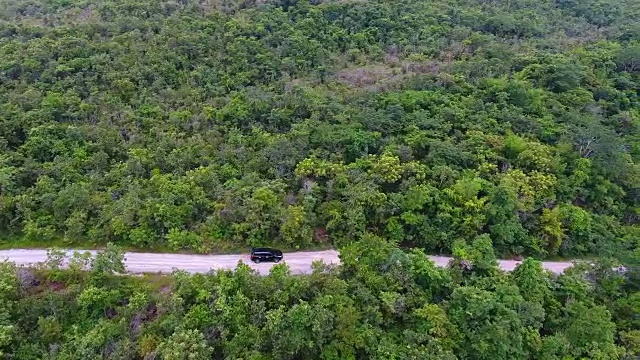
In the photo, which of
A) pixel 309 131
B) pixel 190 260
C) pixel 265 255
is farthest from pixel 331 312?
pixel 309 131

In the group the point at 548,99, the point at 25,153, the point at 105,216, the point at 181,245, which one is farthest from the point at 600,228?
the point at 25,153

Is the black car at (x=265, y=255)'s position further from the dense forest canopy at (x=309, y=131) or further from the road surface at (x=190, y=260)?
the dense forest canopy at (x=309, y=131)

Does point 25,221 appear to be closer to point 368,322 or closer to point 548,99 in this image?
point 368,322

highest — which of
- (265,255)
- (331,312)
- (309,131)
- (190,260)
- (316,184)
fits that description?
(309,131)

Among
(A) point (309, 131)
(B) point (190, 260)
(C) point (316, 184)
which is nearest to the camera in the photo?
(B) point (190, 260)

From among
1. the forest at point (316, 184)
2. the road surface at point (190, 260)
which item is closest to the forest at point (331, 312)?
the forest at point (316, 184)

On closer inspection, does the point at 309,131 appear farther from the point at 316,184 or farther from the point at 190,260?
the point at 190,260
